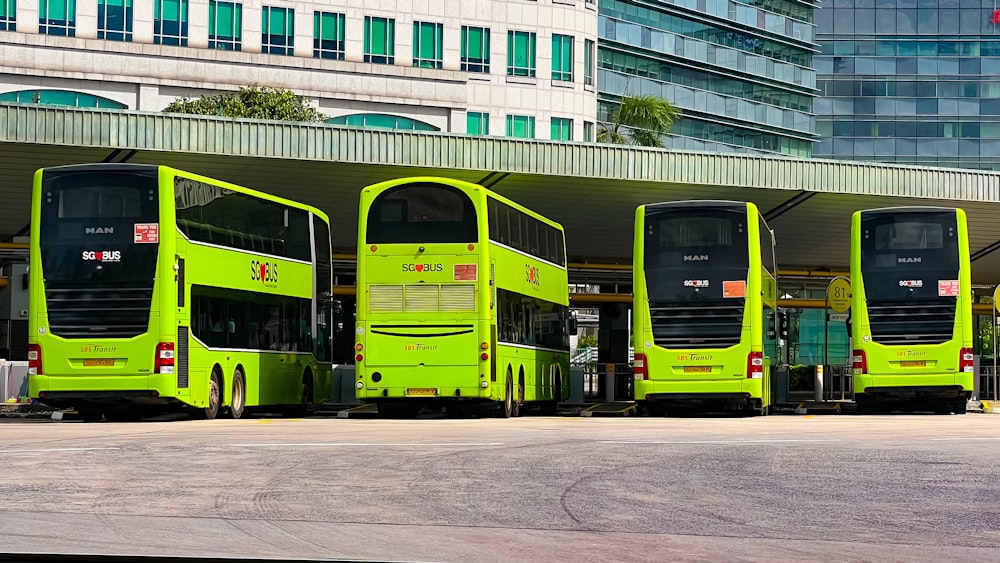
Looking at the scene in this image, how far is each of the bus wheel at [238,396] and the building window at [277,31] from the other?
3531 cm

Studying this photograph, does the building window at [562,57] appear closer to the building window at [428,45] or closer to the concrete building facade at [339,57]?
the concrete building facade at [339,57]

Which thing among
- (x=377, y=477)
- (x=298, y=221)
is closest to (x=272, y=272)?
(x=298, y=221)

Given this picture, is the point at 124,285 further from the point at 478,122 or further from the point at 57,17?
the point at 478,122

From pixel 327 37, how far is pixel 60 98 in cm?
1098

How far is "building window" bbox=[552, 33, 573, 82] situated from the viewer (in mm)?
70250

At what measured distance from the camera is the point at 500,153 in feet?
121

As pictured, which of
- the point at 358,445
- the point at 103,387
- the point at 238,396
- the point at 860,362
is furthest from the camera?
the point at 860,362

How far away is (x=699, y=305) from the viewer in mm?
30516

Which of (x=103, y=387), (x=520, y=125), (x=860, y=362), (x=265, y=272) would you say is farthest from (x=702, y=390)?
(x=520, y=125)

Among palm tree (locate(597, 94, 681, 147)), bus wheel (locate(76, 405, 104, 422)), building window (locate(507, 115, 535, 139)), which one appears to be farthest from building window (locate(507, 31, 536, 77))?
bus wheel (locate(76, 405, 104, 422))

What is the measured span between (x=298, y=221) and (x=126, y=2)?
1247 inches

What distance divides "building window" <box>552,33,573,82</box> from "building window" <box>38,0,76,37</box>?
836 inches

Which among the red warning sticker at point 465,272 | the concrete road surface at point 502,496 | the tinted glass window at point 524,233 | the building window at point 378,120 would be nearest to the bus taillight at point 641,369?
the tinted glass window at point 524,233

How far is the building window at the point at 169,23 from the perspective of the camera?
60281mm
